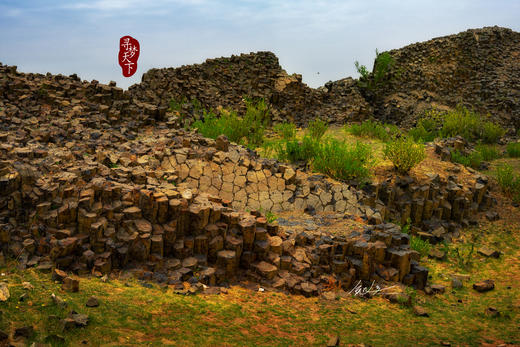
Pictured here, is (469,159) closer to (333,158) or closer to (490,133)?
(490,133)

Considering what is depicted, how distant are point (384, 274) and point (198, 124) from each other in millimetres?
7136

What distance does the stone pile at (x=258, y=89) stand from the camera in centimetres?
1462

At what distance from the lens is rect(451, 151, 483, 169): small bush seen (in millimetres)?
11555

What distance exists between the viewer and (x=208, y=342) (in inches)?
160

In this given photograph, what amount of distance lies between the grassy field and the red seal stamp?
7.19m

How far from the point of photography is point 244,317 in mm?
4758

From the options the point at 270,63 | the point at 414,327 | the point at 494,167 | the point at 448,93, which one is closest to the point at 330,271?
the point at 414,327

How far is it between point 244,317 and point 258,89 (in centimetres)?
1304

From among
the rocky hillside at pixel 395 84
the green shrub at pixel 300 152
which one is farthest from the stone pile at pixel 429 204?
the rocky hillside at pixel 395 84

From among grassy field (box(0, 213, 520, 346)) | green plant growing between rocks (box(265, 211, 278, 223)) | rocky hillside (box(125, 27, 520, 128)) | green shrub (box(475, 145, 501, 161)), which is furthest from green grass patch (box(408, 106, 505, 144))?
grassy field (box(0, 213, 520, 346))

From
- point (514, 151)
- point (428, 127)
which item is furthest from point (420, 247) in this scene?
point (428, 127)

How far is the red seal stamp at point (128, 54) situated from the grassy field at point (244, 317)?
719 cm

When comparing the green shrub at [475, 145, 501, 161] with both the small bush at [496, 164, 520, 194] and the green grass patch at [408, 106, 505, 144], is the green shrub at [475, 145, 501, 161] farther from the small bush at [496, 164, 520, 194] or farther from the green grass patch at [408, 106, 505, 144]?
the small bush at [496, 164, 520, 194]

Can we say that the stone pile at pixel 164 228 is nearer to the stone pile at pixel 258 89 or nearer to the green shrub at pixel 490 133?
the stone pile at pixel 258 89
